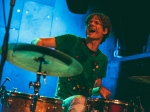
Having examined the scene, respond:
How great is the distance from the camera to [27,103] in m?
2.35

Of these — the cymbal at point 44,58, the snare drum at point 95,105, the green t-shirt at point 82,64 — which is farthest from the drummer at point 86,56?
the cymbal at point 44,58

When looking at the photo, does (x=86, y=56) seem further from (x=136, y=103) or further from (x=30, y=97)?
(x=30, y=97)

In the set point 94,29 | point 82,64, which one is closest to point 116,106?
point 82,64

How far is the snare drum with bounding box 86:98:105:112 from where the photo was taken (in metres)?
2.51

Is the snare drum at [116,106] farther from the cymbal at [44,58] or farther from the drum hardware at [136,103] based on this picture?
the cymbal at [44,58]

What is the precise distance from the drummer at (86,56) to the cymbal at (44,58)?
1.20ft

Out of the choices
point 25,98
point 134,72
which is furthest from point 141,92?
point 25,98

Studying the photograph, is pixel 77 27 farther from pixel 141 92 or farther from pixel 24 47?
pixel 24 47

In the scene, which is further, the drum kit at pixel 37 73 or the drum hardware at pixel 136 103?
the drum hardware at pixel 136 103

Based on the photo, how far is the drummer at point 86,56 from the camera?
290 centimetres

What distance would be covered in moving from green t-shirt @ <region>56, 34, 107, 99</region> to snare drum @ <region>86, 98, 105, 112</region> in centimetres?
41

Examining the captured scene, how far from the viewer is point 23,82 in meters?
4.88

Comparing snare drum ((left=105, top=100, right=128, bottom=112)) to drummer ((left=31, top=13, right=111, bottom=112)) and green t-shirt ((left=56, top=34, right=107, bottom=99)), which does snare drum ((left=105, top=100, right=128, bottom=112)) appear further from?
green t-shirt ((left=56, top=34, right=107, bottom=99))

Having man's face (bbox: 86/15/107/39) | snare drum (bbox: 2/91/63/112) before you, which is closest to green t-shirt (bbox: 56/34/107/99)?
man's face (bbox: 86/15/107/39)
